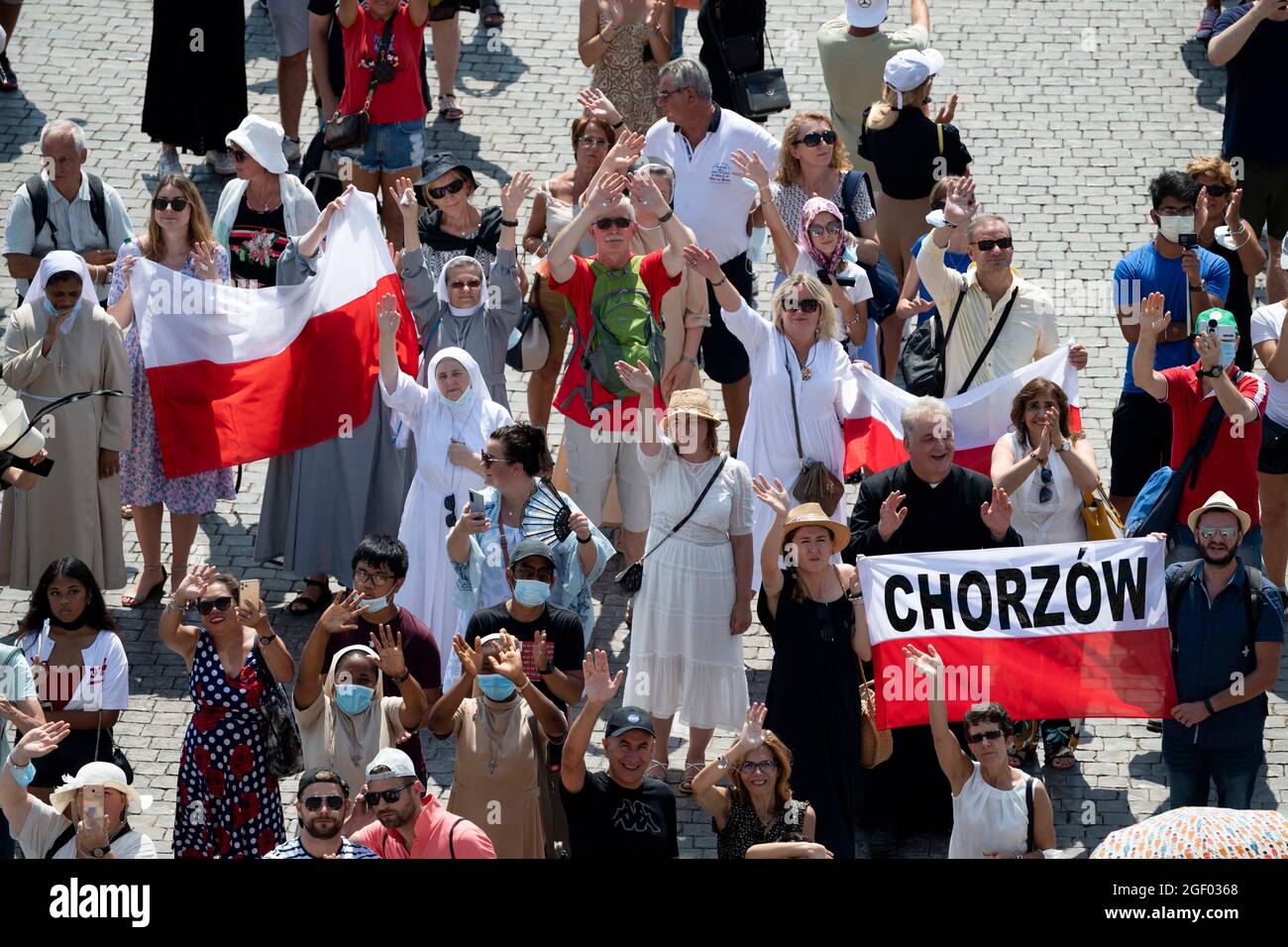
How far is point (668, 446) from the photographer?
11.5 metres

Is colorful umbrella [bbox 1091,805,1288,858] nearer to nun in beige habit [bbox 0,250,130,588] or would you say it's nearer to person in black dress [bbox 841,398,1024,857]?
person in black dress [bbox 841,398,1024,857]

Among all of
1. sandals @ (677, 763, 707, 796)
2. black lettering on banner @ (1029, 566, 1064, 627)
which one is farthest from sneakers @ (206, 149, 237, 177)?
black lettering on banner @ (1029, 566, 1064, 627)

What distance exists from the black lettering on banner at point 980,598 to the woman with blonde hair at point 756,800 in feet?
4.94

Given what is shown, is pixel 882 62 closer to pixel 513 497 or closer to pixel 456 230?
pixel 456 230

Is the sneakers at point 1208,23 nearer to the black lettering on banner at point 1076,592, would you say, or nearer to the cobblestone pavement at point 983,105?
the cobblestone pavement at point 983,105

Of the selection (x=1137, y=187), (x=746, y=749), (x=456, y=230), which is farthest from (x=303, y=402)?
(x=1137, y=187)

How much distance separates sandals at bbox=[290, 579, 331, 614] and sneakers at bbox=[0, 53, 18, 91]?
6963 mm

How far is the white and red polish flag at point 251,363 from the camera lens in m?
12.9

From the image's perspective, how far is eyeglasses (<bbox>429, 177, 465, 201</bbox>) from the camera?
42.7ft

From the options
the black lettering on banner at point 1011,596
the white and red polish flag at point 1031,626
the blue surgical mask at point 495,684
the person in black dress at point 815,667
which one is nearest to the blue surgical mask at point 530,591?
the blue surgical mask at point 495,684

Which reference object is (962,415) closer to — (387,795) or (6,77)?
(387,795)

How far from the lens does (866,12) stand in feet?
50.2

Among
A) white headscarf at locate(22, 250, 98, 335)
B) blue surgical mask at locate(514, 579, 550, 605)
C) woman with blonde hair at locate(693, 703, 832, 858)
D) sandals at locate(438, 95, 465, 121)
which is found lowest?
woman with blonde hair at locate(693, 703, 832, 858)

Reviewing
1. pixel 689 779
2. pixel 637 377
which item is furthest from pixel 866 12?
pixel 689 779
